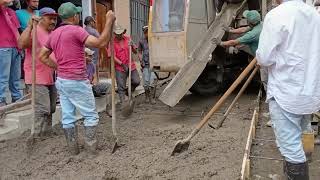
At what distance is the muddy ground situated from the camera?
4680mm

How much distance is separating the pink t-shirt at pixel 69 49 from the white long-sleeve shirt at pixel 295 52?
2.37 m

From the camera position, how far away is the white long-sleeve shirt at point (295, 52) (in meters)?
3.44

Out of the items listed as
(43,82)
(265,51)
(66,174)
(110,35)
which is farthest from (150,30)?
(265,51)

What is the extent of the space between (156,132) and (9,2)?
273 cm

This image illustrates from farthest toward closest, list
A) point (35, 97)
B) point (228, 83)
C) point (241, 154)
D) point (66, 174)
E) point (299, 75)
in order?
1. point (228, 83)
2. point (35, 97)
3. point (241, 154)
4. point (66, 174)
5. point (299, 75)

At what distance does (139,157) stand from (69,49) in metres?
1.46

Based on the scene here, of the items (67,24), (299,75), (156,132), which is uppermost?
(67,24)

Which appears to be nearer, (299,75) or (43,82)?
(299,75)

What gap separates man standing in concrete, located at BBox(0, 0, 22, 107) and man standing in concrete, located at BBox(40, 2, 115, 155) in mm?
1143

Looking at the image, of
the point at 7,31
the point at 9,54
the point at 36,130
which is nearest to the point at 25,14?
the point at 7,31

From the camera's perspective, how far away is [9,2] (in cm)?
617

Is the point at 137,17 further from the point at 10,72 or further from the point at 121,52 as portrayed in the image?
the point at 10,72

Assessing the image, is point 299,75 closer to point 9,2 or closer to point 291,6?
point 291,6

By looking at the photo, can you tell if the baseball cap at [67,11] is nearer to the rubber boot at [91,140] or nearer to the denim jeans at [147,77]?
the rubber boot at [91,140]
